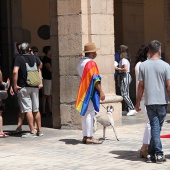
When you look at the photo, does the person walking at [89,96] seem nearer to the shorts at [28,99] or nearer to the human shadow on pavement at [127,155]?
the human shadow on pavement at [127,155]

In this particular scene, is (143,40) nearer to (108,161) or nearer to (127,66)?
(127,66)

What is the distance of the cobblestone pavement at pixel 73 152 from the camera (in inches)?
368

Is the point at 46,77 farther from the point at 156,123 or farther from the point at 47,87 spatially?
the point at 156,123

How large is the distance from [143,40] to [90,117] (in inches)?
428

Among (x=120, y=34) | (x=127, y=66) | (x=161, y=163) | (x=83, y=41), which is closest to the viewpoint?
(x=161, y=163)

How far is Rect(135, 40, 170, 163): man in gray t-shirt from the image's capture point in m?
9.46

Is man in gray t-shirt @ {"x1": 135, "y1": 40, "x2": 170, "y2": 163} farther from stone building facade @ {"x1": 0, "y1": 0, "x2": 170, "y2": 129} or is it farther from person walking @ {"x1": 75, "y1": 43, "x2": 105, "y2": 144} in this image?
stone building facade @ {"x1": 0, "y1": 0, "x2": 170, "y2": 129}

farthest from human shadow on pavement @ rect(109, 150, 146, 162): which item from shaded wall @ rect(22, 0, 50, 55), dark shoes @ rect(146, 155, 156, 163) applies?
shaded wall @ rect(22, 0, 50, 55)

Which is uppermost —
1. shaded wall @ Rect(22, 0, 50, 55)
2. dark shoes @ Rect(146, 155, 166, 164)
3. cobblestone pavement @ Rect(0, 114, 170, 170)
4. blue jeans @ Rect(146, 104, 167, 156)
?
shaded wall @ Rect(22, 0, 50, 55)

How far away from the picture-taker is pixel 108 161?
9.66 m

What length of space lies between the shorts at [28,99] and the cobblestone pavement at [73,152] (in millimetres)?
579

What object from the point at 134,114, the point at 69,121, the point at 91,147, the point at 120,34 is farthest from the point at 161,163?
the point at 120,34

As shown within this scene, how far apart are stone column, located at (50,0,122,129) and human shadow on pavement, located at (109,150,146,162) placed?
118 inches

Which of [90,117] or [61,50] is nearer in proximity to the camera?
[90,117]
